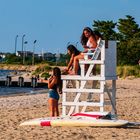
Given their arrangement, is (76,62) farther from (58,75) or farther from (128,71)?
(128,71)

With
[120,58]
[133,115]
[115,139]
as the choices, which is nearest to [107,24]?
[120,58]

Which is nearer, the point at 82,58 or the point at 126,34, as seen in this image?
the point at 82,58

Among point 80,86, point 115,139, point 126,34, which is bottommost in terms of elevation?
point 115,139

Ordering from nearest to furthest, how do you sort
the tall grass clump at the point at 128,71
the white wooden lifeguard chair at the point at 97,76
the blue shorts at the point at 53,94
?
the white wooden lifeguard chair at the point at 97,76, the blue shorts at the point at 53,94, the tall grass clump at the point at 128,71

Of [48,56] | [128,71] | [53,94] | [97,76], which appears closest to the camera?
[97,76]

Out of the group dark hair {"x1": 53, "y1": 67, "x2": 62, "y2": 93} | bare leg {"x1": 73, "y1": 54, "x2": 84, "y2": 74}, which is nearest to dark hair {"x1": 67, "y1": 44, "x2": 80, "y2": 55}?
bare leg {"x1": 73, "y1": 54, "x2": 84, "y2": 74}

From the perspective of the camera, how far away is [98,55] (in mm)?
12148

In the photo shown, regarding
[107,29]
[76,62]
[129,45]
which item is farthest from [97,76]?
[107,29]

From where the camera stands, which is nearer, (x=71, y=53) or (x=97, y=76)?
(x=97, y=76)

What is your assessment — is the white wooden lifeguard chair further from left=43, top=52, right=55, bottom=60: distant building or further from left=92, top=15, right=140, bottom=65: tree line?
left=43, top=52, right=55, bottom=60: distant building

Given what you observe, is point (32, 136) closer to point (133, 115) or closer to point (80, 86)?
point (80, 86)

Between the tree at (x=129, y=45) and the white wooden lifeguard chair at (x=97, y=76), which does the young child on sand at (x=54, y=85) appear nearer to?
the white wooden lifeguard chair at (x=97, y=76)

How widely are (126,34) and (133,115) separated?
63.5m

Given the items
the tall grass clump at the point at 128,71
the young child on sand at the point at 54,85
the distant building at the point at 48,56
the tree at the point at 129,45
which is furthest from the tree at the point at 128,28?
the distant building at the point at 48,56
